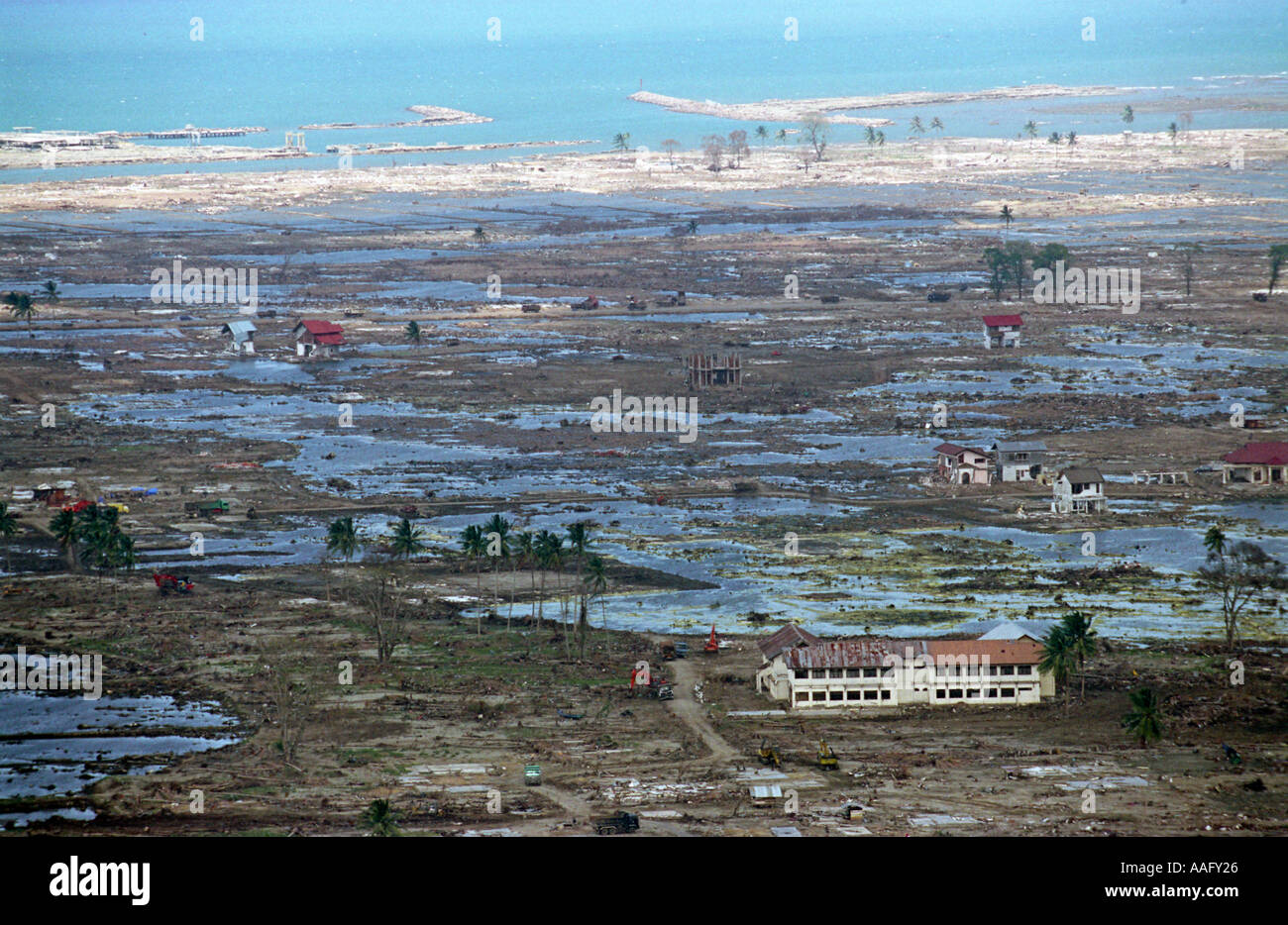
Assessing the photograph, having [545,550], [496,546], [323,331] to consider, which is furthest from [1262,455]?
[323,331]

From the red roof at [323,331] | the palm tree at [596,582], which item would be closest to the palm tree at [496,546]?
the palm tree at [596,582]

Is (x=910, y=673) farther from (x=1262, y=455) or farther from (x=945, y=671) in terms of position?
(x=1262, y=455)

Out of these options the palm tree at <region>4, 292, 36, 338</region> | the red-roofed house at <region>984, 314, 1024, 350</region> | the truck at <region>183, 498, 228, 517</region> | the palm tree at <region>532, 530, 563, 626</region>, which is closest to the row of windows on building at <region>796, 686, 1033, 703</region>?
the palm tree at <region>532, 530, 563, 626</region>

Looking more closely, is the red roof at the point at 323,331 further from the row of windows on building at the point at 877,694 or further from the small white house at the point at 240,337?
the row of windows on building at the point at 877,694

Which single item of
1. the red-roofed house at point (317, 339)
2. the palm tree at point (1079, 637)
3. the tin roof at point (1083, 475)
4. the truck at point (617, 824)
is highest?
the red-roofed house at point (317, 339)

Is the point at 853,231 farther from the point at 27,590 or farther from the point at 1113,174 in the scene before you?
the point at 27,590

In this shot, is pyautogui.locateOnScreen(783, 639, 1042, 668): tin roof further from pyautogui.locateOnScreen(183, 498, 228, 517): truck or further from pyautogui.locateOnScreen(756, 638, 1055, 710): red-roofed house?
pyautogui.locateOnScreen(183, 498, 228, 517): truck
